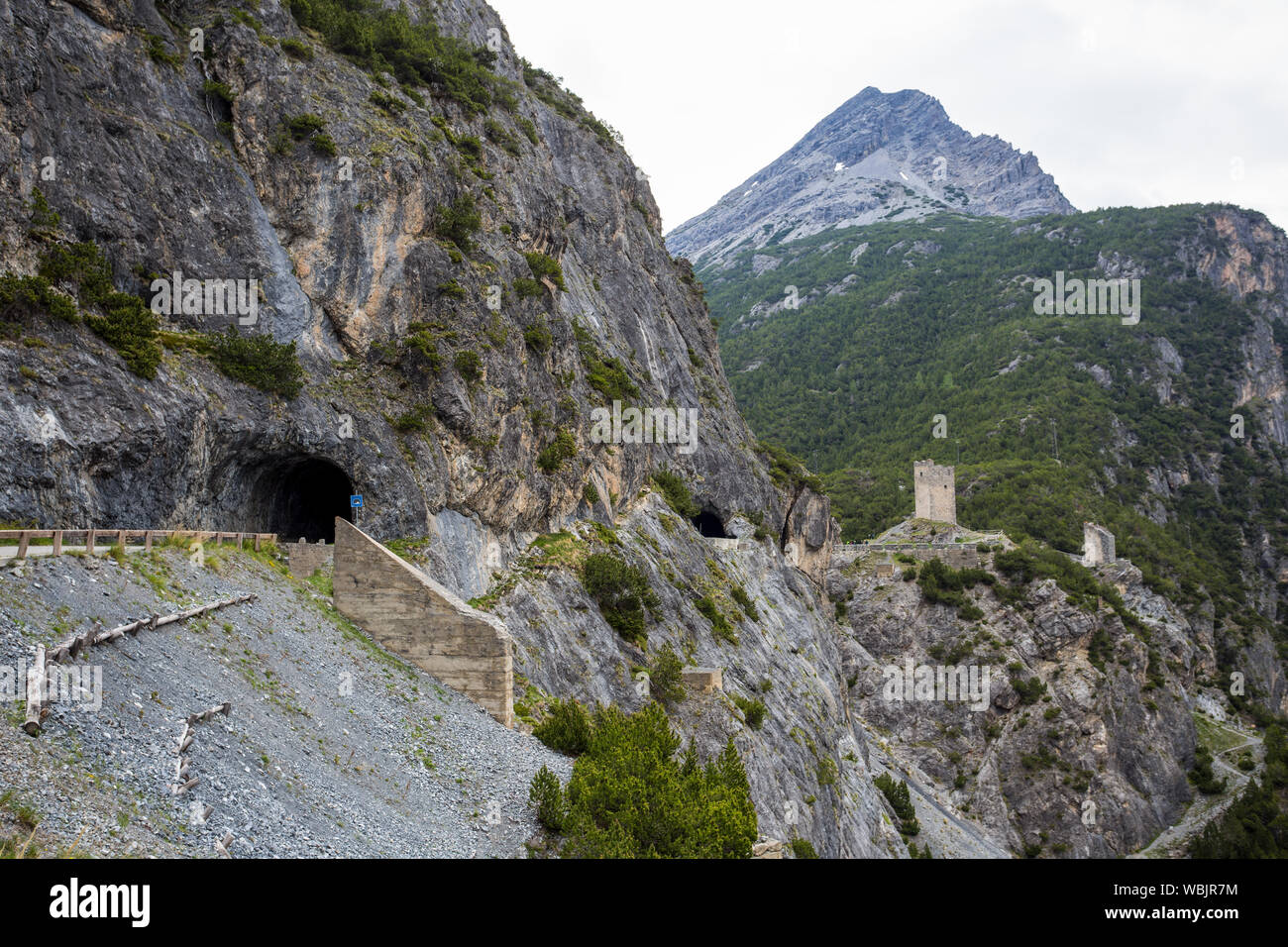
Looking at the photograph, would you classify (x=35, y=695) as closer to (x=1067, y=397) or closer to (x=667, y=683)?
(x=667, y=683)

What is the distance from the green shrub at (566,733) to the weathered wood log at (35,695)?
1082 centimetres

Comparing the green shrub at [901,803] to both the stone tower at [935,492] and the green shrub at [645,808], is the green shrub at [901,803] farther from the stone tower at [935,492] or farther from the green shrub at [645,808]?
the stone tower at [935,492]

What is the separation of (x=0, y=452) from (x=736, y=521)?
45.1m

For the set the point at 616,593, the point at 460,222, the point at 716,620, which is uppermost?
the point at 460,222

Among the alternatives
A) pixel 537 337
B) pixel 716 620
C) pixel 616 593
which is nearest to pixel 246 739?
pixel 616 593

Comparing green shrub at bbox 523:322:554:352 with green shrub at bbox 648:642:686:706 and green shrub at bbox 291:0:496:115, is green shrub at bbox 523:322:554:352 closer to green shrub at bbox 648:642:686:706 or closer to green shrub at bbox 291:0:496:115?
green shrub at bbox 291:0:496:115

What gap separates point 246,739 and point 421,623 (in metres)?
7.42

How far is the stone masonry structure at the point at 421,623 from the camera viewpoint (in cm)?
1870

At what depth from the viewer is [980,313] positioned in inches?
6752

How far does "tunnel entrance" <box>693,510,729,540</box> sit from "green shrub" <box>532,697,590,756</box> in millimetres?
37219

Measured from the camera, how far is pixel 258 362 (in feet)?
74.2

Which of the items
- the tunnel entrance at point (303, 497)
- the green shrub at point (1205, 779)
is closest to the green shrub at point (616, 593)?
the tunnel entrance at point (303, 497)

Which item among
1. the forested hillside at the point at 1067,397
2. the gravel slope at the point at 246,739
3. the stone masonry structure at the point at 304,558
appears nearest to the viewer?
the gravel slope at the point at 246,739
